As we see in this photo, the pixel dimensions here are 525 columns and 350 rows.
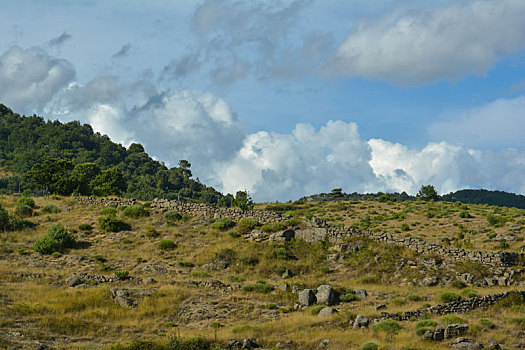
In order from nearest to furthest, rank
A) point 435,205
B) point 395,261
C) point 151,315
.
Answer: point 151,315 → point 395,261 → point 435,205

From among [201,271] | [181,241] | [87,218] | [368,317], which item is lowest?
[368,317]

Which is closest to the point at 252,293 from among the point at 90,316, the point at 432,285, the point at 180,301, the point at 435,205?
the point at 180,301

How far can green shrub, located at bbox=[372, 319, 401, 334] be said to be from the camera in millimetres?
21016

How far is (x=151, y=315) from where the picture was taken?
81.9 ft

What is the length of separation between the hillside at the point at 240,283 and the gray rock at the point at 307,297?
0.28 feet

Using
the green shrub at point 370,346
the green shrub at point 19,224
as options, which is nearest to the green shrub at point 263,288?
the green shrub at point 370,346

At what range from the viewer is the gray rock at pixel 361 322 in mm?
21812

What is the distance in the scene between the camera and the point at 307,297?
26.7 meters

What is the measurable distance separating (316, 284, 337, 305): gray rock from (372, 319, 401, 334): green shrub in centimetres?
507

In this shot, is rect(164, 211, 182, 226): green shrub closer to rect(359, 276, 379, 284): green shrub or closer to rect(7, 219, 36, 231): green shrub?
rect(7, 219, 36, 231): green shrub

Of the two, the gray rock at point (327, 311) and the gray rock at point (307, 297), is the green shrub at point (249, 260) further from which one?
the gray rock at point (327, 311)

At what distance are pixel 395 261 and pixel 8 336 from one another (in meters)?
25.3

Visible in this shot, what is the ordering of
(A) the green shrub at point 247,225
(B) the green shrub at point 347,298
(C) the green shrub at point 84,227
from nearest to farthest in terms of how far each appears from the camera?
(B) the green shrub at point 347,298, (A) the green shrub at point 247,225, (C) the green shrub at point 84,227

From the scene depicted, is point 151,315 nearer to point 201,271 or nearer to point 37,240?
point 201,271
